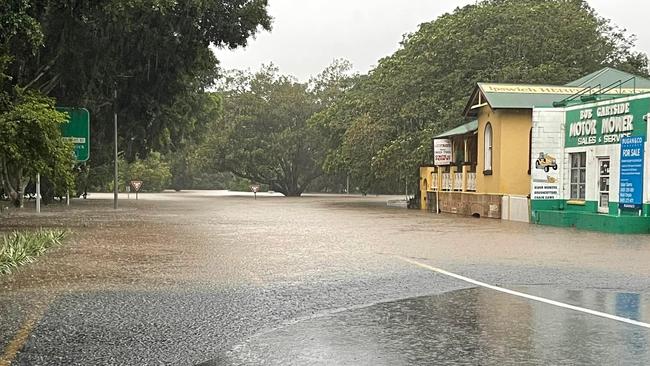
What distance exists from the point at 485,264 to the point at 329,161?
149 feet

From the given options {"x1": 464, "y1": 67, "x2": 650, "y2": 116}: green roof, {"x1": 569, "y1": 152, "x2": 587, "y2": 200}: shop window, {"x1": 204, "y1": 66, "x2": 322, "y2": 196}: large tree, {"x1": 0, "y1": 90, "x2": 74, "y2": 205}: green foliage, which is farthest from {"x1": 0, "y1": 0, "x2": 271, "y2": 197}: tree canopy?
{"x1": 204, "y1": 66, "x2": 322, "y2": 196}: large tree

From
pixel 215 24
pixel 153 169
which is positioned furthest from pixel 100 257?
pixel 153 169

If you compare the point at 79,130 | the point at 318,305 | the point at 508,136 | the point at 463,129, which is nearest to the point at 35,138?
the point at 79,130

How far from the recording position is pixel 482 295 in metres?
9.88

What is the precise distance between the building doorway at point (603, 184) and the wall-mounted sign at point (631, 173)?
159 centimetres

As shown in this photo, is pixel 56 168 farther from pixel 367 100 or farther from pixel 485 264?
pixel 367 100

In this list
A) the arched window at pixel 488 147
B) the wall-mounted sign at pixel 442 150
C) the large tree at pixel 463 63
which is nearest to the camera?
the arched window at pixel 488 147

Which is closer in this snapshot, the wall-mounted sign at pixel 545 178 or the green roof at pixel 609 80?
the wall-mounted sign at pixel 545 178

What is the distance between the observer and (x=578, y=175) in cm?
2761

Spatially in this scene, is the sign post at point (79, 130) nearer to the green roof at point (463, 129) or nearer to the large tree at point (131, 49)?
the large tree at point (131, 49)

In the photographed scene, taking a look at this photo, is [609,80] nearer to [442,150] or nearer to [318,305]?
[442,150]

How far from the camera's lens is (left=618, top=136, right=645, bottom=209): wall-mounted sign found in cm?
2280

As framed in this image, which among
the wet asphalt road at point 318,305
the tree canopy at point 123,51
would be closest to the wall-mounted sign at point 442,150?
the tree canopy at point 123,51

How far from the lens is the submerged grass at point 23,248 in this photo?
1270cm
